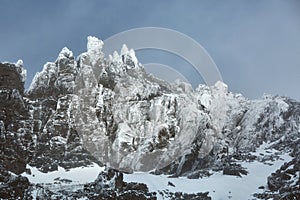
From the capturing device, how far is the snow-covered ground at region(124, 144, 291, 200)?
6382 inches

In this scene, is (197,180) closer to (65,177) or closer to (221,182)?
(221,182)

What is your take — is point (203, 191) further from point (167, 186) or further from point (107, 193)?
point (107, 193)

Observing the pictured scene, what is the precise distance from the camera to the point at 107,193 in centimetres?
15850

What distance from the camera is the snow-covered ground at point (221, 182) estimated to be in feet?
532

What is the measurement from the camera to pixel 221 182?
171 meters

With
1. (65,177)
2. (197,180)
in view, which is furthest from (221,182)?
(65,177)

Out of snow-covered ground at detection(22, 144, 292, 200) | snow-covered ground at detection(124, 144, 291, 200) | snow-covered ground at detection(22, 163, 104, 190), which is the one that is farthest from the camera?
snow-covered ground at detection(22, 163, 104, 190)

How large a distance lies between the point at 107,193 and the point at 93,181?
1956cm

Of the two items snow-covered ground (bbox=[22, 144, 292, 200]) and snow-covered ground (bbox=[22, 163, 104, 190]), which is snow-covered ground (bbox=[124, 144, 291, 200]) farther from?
snow-covered ground (bbox=[22, 163, 104, 190])

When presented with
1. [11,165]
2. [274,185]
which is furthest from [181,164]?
[11,165]

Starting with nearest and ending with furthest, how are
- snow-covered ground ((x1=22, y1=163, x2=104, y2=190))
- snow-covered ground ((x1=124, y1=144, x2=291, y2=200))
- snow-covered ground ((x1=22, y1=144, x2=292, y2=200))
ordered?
1. snow-covered ground ((x1=124, y1=144, x2=291, y2=200))
2. snow-covered ground ((x1=22, y1=144, x2=292, y2=200))
3. snow-covered ground ((x1=22, y1=163, x2=104, y2=190))

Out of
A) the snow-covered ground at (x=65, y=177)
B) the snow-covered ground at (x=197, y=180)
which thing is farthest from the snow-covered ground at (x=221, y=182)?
the snow-covered ground at (x=65, y=177)

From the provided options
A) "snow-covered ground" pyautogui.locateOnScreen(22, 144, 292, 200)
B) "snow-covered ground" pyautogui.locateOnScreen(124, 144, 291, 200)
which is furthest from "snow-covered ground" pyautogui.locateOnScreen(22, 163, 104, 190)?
"snow-covered ground" pyautogui.locateOnScreen(124, 144, 291, 200)

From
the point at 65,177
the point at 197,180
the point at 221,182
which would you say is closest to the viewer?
the point at 221,182
